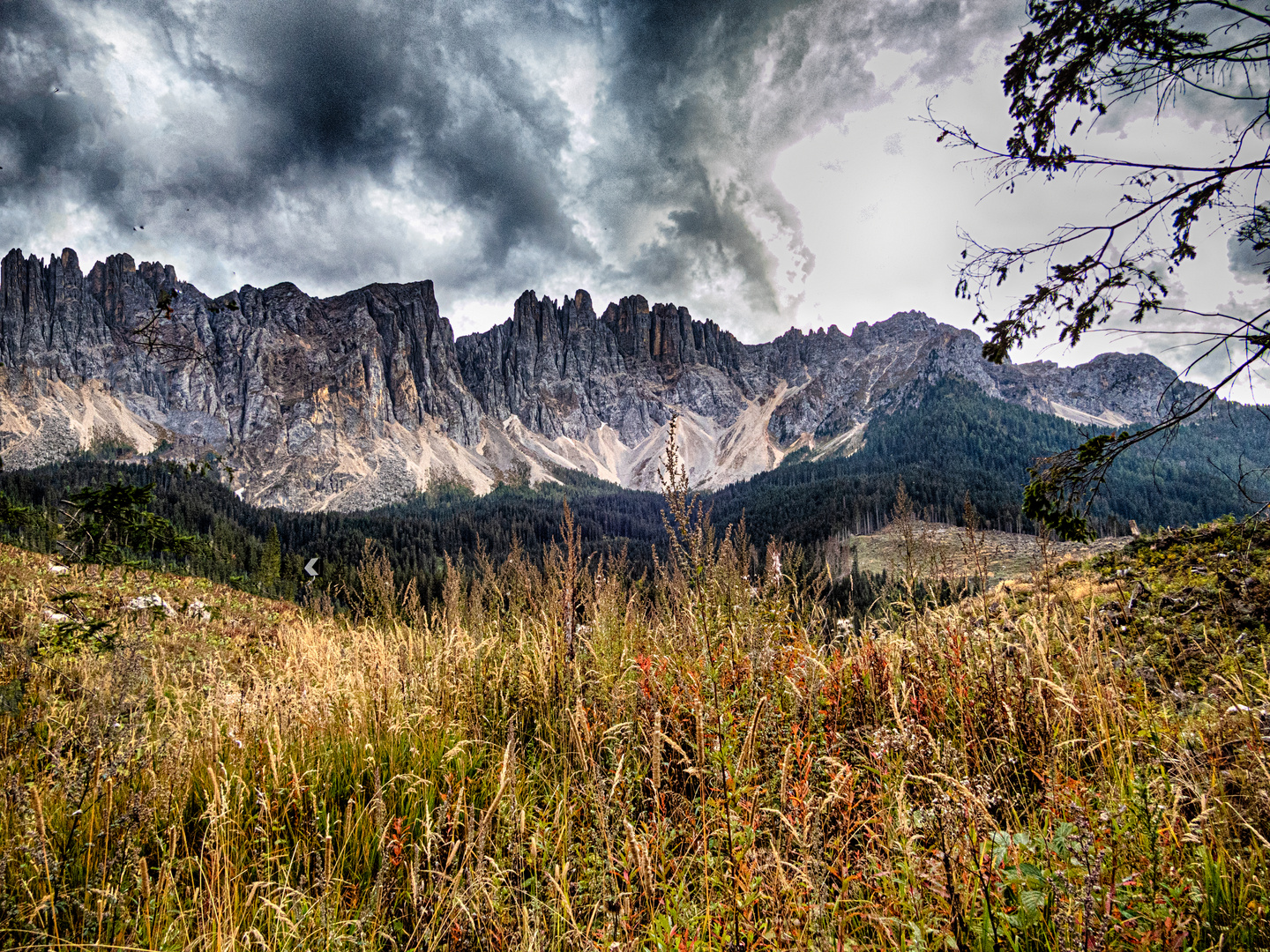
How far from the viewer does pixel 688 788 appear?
314 cm

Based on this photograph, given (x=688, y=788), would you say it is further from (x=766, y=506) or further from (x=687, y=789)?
(x=766, y=506)

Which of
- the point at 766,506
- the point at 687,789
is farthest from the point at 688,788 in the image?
the point at 766,506

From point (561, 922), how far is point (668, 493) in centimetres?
204

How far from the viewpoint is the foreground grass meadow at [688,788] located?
1.87 meters

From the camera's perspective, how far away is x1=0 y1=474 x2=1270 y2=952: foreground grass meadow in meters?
1.87

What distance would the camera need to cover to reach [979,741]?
3121 millimetres

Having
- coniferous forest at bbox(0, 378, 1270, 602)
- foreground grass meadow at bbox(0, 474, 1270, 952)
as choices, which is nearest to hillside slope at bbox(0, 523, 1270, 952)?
foreground grass meadow at bbox(0, 474, 1270, 952)

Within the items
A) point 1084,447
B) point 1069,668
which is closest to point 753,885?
point 1069,668

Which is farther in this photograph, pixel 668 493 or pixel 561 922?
pixel 668 493

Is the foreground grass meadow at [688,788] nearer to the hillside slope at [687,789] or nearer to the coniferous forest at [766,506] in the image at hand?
the hillside slope at [687,789]

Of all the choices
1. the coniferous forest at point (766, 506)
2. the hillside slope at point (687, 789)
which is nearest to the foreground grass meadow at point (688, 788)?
the hillside slope at point (687, 789)

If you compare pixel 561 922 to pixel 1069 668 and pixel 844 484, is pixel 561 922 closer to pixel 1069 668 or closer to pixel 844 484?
pixel 1069 668

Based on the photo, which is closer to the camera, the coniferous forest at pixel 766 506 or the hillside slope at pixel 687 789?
the hillside slope at pixel 687 789

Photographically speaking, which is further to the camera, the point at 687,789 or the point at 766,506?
the point at 766,506
